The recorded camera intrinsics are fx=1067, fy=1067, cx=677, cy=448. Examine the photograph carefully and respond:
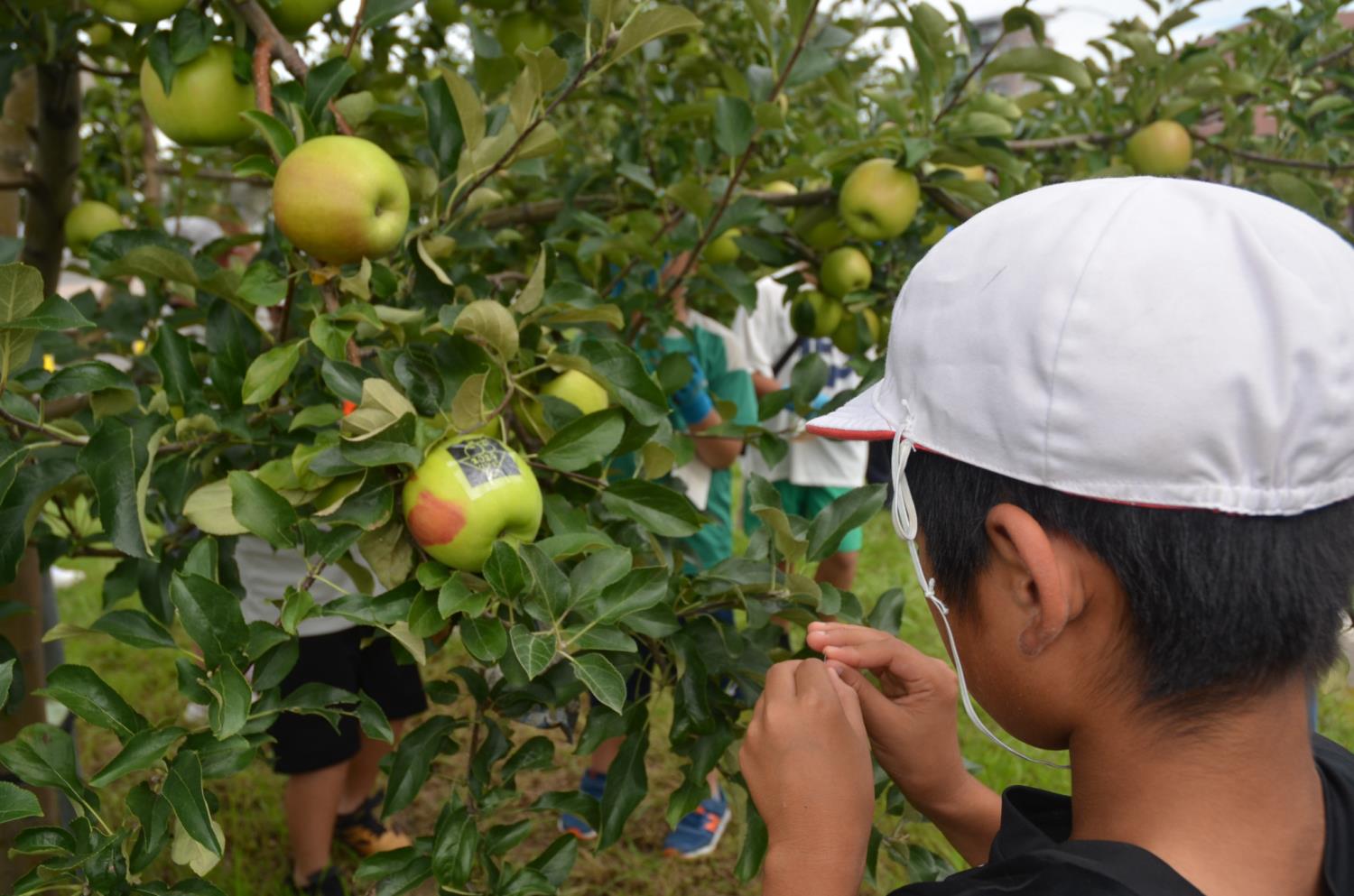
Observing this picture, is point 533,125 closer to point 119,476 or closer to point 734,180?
point 734,180

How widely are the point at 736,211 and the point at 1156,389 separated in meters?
0.90

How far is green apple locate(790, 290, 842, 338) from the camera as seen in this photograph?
178 centimetres

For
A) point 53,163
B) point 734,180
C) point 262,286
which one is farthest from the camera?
point 53,163

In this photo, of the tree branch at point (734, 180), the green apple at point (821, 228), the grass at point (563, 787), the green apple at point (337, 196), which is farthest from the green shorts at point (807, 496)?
the green apple at point (337, 196)

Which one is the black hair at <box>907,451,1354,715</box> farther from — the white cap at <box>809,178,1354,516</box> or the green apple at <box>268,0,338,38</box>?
the green apple at <box>268,0,338,38</box>

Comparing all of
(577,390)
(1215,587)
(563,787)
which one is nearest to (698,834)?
(563,787)

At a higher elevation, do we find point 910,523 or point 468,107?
point 468,107

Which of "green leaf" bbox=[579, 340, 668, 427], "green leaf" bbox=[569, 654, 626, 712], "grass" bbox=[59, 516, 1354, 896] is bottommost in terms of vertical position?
"grass" bbox=[59, 516, 1354, 896]

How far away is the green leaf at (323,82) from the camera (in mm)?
1164

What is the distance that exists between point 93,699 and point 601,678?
446 millimetres

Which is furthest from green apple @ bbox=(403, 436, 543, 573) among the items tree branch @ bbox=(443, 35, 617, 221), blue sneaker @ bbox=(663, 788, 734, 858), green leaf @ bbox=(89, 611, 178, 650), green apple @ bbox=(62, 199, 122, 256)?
blue sneaker @ bbox=(663, 788, 734, 858)

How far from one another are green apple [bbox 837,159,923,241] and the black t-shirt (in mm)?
877

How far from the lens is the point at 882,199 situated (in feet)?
4.99

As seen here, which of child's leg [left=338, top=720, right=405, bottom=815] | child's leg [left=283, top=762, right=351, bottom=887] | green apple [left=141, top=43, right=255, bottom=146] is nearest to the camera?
green apple [left=141, top=43, right=255, bottom=146]
